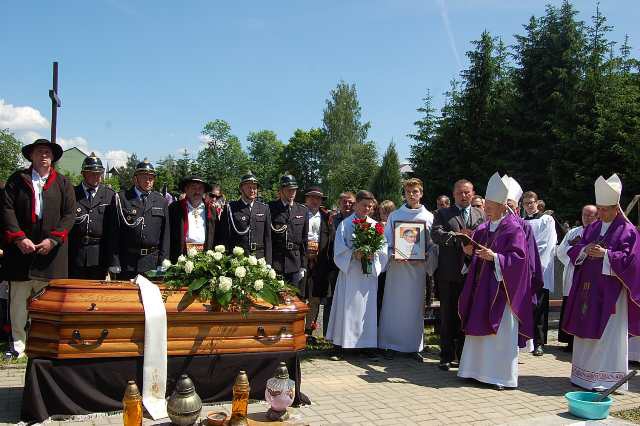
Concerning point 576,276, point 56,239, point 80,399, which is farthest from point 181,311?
point 576,276

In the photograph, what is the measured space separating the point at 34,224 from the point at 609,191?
675 centimetres

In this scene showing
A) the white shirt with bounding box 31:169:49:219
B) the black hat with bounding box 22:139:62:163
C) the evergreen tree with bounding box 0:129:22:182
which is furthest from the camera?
the evergreen tree with bounding box 0:129:22:182

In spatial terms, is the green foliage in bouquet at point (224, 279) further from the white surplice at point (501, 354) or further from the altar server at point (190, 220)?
the white surplice at point (501, 354)

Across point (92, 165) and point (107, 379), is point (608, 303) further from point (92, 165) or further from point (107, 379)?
point (92, 165)

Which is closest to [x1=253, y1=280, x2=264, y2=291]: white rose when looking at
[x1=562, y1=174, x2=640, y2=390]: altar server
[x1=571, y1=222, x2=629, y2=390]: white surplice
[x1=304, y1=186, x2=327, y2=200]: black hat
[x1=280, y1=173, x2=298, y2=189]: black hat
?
[x1=280, y1=173, x2=298, y2=189]: black hat

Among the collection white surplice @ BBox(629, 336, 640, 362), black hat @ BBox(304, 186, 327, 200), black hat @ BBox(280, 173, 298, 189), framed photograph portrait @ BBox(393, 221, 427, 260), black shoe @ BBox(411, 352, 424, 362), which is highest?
black hat @ BBox(280, 173, 298, 189)

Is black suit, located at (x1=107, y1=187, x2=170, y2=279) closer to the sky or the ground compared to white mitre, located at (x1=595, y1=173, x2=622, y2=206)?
closer to the ground

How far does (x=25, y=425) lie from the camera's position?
4.45 metres

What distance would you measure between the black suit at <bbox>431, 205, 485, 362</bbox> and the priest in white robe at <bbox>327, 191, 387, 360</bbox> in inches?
31.5

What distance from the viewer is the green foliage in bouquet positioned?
16.6 ft

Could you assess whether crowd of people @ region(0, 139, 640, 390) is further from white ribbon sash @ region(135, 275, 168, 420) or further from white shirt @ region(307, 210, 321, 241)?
white ribbon sash @ region(135, 275, 168, 420)

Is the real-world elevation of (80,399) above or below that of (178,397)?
below

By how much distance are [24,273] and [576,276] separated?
663 centimetres

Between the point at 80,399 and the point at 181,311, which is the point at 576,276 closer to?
the point at 181,311
